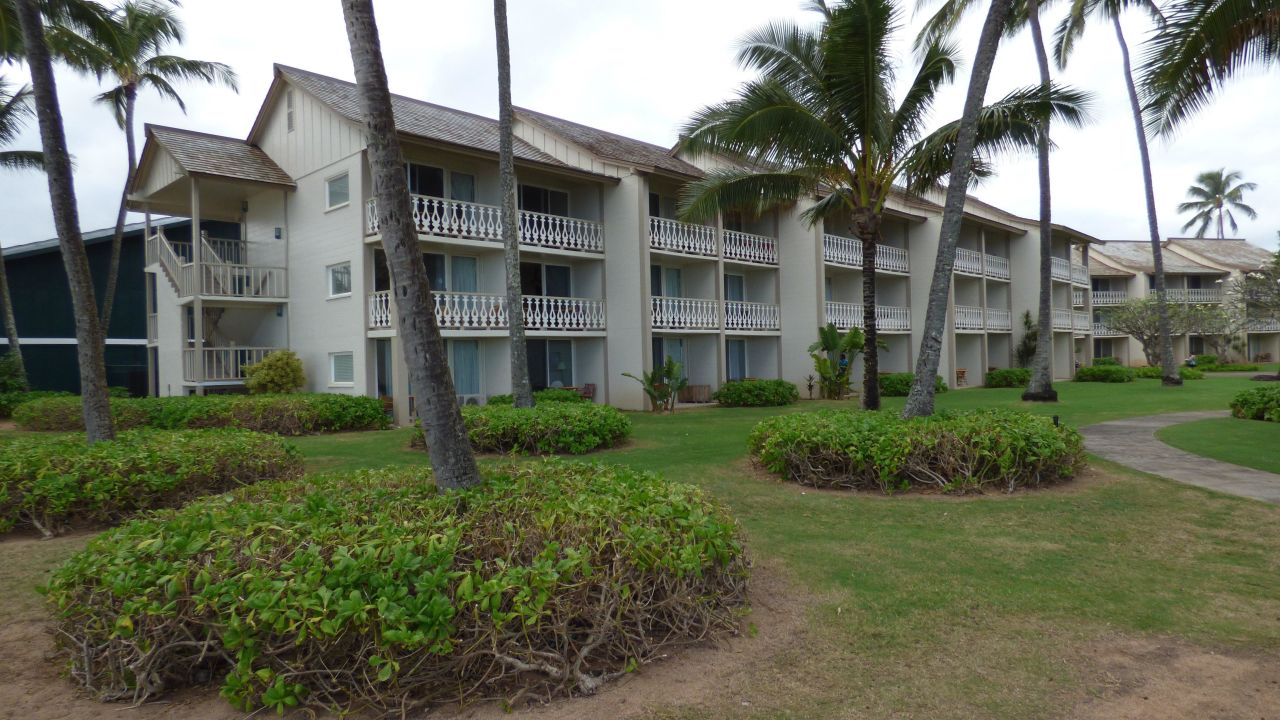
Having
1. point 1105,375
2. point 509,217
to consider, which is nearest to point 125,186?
point 509,217

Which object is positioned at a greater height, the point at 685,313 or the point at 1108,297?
the point at 1108,297

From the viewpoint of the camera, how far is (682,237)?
2216 centimetres

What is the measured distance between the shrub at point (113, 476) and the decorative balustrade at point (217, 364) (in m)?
11.2

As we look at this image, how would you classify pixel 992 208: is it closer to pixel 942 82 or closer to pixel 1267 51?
pixel 942 82

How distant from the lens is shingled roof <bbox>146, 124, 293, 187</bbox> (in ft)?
62.7

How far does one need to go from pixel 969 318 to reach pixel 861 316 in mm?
6130

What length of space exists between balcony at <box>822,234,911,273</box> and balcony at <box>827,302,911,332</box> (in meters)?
1.48

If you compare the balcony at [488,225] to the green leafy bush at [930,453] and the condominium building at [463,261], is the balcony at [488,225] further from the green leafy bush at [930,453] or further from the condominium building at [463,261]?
the green leafy bush at [930,453]

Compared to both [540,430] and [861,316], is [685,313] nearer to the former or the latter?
[861,316]

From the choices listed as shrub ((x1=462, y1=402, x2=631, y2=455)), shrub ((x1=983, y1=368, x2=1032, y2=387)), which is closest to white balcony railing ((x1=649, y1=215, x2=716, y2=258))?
shrub ((x1=462, y1=402, x2=631, y2=455))

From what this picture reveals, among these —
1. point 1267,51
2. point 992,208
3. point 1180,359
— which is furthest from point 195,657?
point 1180,359

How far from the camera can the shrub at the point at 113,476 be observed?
7176mm

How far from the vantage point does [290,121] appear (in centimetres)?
2083

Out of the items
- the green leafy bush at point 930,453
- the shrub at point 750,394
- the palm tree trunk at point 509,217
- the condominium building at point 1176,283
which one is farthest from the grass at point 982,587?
the condominium building at point 1176,283
